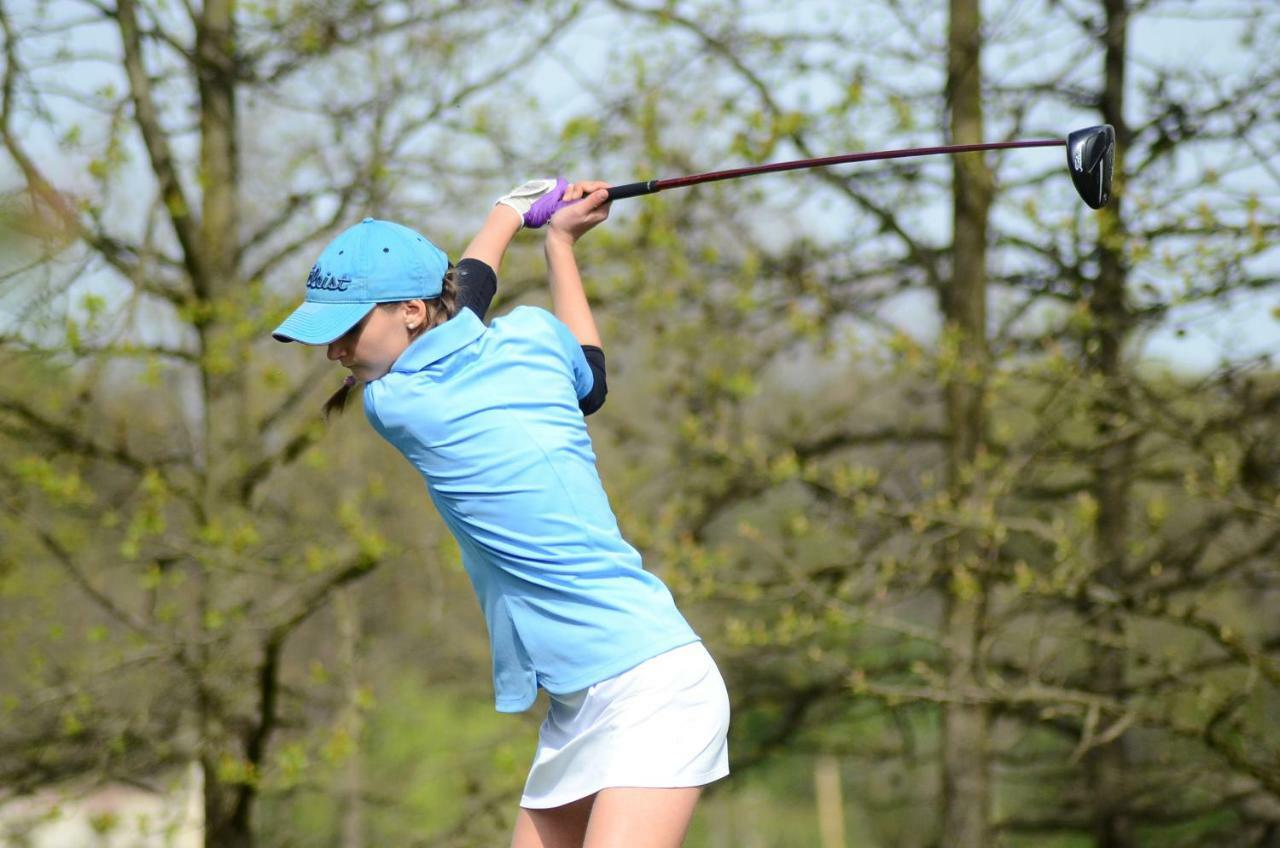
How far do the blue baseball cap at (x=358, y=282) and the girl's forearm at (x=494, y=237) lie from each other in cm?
33

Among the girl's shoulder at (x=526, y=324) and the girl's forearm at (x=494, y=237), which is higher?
the girl's forearm at (x=494, y=237)

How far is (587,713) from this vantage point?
2709mm

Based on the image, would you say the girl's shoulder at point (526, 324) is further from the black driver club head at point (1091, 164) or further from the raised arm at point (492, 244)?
the black driver club head at point (1091, 164)

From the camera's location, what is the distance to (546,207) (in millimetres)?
3100

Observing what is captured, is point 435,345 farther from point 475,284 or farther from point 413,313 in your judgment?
point 475,284

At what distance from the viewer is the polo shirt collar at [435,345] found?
2650 mm

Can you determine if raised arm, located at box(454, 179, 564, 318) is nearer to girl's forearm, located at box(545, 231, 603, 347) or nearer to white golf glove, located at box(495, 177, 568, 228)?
white golf glove, located at box(495, 177, 568, 228)

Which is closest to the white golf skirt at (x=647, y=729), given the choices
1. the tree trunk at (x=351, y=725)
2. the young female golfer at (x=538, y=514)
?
the young female golfer at (x=538, y=514)

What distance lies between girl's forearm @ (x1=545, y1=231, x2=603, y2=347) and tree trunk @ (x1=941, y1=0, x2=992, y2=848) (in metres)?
Answer: 5.49

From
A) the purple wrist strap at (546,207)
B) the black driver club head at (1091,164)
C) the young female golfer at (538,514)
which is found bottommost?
the young female golfer at (538,514)

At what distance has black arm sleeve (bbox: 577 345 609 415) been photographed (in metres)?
2.92

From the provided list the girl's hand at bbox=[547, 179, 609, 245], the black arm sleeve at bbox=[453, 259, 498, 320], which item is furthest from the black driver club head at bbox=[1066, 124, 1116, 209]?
the black arm sleeve at bbox=[453, 259, 498, 320]

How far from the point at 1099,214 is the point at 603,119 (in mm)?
3065

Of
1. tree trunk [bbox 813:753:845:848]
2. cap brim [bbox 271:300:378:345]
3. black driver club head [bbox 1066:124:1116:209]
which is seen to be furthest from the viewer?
tree trunk [bbox 813:753:845:848]
